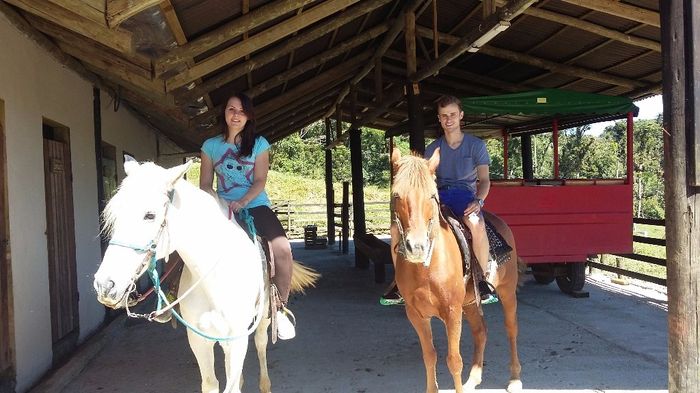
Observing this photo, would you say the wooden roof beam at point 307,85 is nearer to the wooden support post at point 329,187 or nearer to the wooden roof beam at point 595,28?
the wooden roof beam at point 595,28

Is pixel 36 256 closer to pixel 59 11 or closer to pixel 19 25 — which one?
pixel 19 25

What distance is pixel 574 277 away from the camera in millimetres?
8203

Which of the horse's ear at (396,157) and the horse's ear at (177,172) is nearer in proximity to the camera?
the horse's ear at (177,172)

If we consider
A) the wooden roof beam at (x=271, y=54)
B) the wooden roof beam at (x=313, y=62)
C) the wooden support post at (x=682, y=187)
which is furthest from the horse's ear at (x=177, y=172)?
the wooden roof beam at (x=313, y=62)

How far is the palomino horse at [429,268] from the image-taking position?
3098 millimetres

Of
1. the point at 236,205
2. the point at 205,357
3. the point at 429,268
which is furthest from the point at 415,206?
A: the point at 205,357

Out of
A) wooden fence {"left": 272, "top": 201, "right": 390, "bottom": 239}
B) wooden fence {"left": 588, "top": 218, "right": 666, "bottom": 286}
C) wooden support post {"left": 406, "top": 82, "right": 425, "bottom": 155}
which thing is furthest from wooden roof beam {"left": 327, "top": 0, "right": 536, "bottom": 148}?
wooden fence {"left": 272, "top": 201, "right": 390, "bottom": 239}

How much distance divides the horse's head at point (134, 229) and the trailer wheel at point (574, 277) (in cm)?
723

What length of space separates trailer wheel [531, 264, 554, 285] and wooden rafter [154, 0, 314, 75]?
593 centimetres

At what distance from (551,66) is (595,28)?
195 centimetres

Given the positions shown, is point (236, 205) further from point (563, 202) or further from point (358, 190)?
point (358, 190)

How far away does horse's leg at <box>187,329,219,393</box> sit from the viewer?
3137mm

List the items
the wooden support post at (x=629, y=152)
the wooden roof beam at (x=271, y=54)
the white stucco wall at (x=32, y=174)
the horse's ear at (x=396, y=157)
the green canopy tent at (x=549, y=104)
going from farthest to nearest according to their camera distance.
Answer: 1. the wooden support post at (x=629, y=152)
2. the green canopy tent at (x=549, y=104)
3. the wooden roof beam at (x=271, y=54)
4. the white stucco wall at (x=32, y=174)
5. the horse's ear at (x=396, y=157)

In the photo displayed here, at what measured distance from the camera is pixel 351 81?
1171 cm
